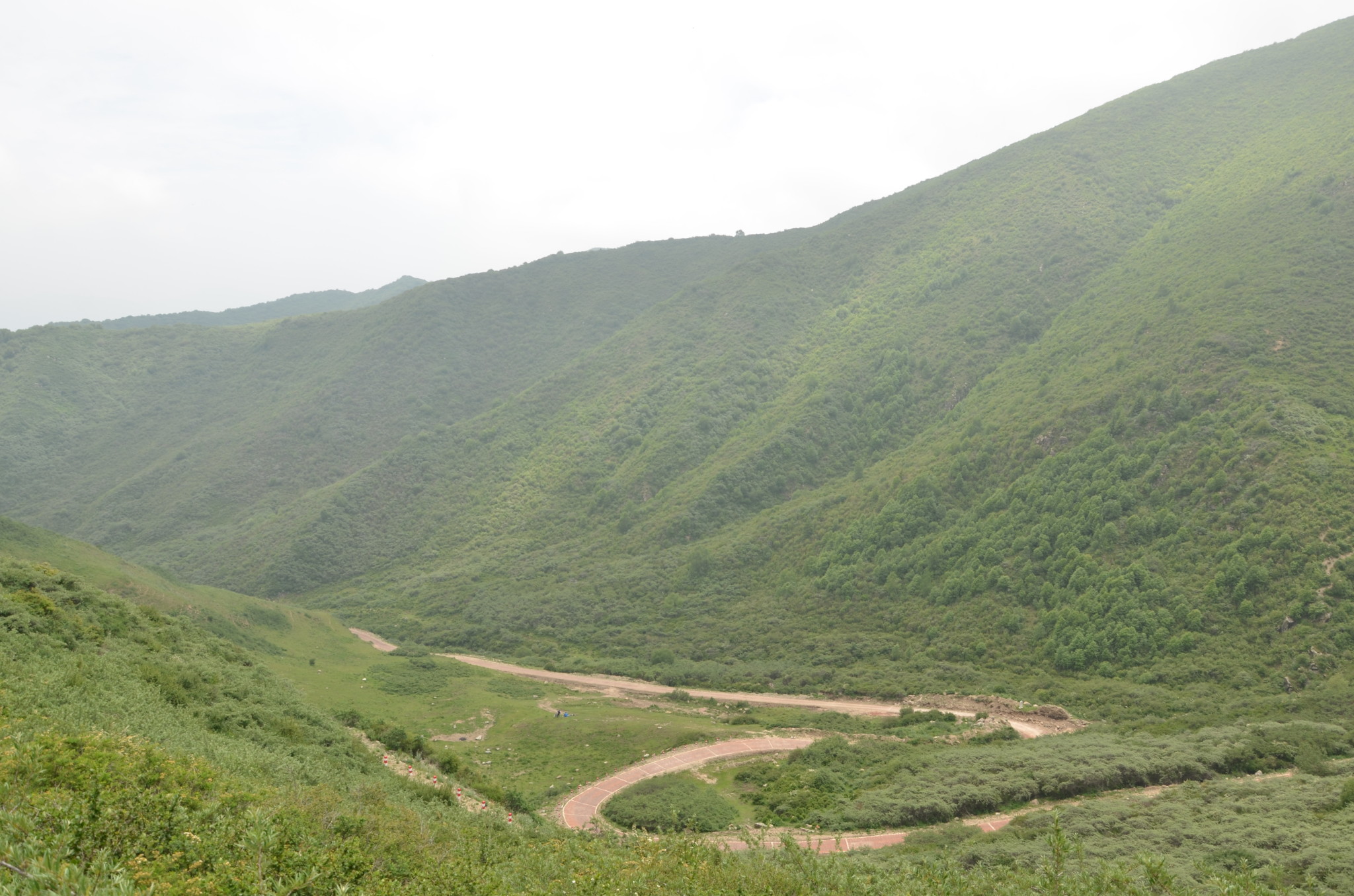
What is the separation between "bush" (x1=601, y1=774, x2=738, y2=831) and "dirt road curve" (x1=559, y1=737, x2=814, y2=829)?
74 centimetres

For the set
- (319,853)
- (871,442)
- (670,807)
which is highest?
(319,853)

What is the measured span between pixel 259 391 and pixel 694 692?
92.9 metres

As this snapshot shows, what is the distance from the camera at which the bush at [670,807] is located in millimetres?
19078

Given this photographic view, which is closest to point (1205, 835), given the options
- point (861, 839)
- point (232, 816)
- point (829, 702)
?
point (861, 839)

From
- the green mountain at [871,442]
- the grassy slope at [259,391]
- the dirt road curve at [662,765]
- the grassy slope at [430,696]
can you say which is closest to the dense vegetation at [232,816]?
the dirt road curve at [662,765]

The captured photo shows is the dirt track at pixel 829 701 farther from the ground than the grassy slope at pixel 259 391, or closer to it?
closer to it

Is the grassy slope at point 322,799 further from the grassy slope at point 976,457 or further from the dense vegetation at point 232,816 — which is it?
the grassy slope at point 976,457

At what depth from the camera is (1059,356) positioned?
5256 cm

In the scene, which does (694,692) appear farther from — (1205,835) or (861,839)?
(1205,835)

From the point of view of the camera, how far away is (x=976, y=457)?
46.5 m

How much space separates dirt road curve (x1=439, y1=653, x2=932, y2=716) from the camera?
32062 mm

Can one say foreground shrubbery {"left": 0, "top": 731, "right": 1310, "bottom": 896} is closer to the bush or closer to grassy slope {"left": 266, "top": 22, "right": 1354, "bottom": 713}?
the bush

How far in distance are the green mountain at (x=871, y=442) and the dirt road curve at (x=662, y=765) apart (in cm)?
939

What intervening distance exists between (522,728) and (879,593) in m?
23.4
